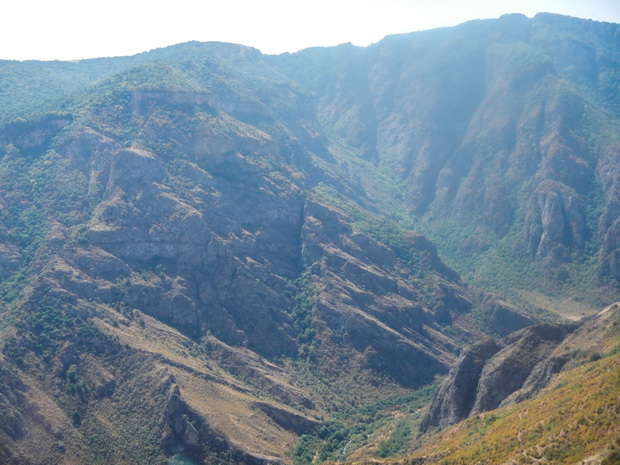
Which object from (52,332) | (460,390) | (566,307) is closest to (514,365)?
(460,390)

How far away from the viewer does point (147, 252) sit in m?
156

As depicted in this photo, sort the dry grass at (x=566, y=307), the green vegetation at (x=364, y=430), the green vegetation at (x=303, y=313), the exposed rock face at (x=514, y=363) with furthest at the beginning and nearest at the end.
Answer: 1. the dry grass at (x=566, y=307)
2. the green vegetation at (x=303, y=313)
3. the green vegetation at (x=364, y=430)
4. the exposed rock face at (x=514, y=363)

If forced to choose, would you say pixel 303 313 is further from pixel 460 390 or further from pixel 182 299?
pixel 460 390

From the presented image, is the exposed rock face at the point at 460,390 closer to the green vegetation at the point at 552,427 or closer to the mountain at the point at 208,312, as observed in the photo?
the mountain at the point at 208,312

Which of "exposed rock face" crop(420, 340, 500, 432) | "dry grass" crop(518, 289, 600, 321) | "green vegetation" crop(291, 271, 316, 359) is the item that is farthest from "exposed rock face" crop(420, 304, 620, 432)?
"dry grass" crop(518, 289, 600, 321)

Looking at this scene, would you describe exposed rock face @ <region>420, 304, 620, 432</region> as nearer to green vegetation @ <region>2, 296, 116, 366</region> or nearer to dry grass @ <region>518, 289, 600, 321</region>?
green vegetation @ <region>2, 296, 116, 366</region>

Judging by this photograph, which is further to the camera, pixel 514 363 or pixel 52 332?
pixel 52 332

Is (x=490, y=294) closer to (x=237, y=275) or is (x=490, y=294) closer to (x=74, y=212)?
(x=237, y=275)

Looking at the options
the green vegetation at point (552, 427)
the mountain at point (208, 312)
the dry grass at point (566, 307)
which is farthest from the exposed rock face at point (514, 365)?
the dry grass at point (566, 307)

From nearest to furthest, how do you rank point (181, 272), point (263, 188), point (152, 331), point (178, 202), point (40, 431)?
point (40, 431) < point (152, 331) < point (181, 272) < point (178, 202) < point (263, 188)

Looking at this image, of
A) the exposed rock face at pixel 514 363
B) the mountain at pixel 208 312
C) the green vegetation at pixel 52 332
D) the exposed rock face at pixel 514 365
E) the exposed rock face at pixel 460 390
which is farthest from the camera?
the green vegetation at pixel 52 332

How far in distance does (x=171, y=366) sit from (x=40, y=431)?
26682mm

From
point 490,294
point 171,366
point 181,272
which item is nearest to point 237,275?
point 181,272

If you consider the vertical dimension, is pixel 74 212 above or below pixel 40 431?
above
